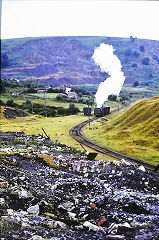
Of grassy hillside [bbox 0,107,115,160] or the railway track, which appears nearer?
the railway track

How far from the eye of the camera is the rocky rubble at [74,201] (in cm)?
622

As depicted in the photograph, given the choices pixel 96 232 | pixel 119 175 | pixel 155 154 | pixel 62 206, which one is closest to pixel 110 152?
pixel 155 154

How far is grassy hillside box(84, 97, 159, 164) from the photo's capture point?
22111 mm

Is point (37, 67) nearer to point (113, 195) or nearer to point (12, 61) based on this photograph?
point (12, 61)

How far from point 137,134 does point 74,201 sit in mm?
19576

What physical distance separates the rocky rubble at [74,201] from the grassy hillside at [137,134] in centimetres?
859

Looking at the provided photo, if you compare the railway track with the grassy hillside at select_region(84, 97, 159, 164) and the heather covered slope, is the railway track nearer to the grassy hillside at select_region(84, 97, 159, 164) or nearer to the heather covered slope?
the grassy hillside at select_region(84, 97, 159, 164)

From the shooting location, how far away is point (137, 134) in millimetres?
27344

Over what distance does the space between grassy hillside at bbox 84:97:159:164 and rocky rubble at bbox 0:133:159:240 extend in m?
8.59

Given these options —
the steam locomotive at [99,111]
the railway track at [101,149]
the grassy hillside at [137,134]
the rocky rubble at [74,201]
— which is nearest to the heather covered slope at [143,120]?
the grassy hillside at [137,134]

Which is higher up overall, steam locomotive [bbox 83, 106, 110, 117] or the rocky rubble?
steam locomotive [bbox 83, 106, 110, 117]

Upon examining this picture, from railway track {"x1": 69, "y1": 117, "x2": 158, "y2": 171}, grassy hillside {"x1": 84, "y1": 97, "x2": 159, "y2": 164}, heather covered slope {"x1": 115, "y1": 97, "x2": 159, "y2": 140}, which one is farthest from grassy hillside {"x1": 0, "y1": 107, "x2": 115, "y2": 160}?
heather covered slope {"x1": 115, "y1": 97, "x2": 159, "y2": 140}

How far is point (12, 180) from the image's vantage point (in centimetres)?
920

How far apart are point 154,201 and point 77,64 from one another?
612 ft
